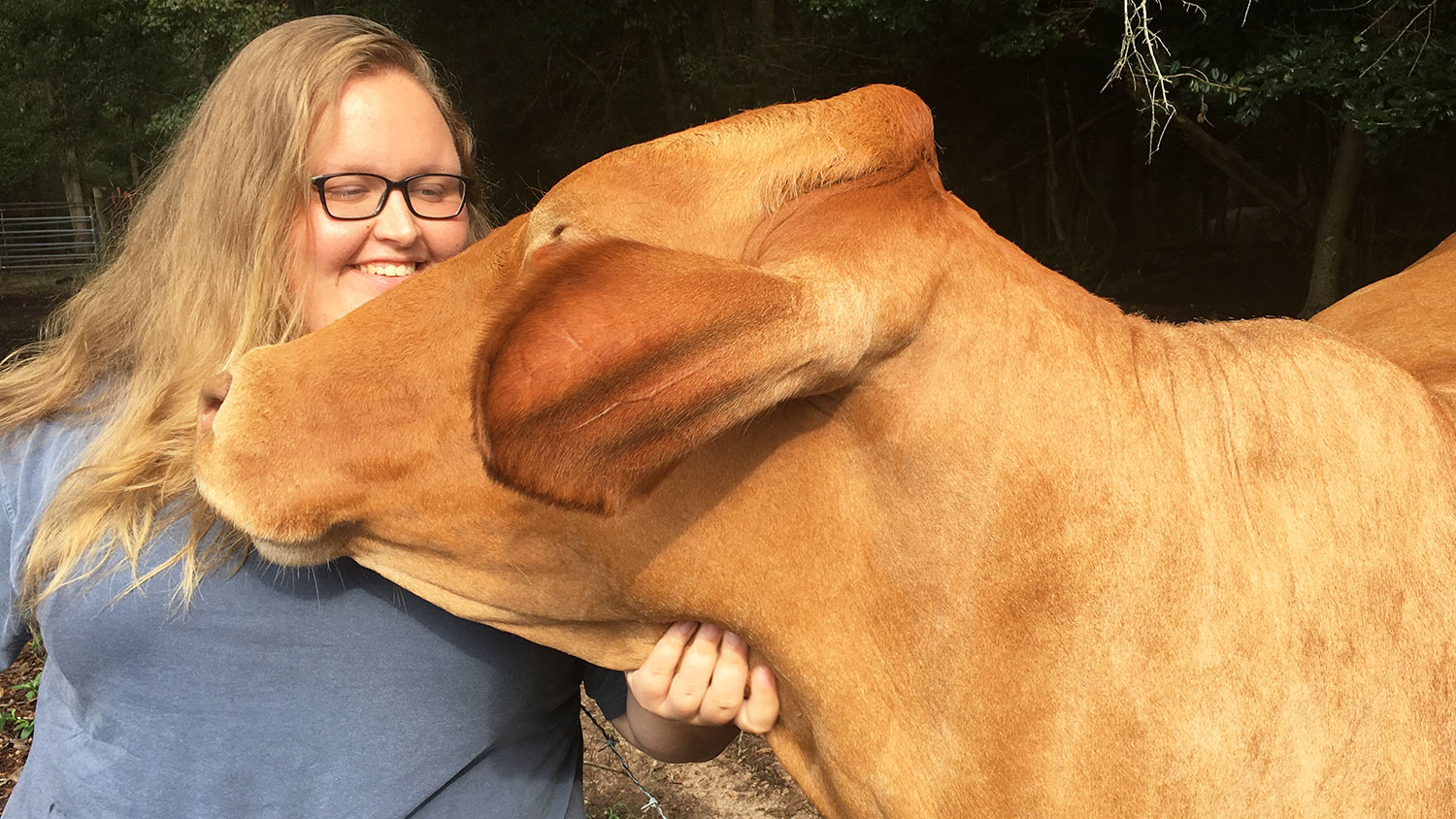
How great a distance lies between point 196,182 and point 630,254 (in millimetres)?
1568

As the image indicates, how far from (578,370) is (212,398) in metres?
0.78

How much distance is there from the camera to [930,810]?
1.71 metres

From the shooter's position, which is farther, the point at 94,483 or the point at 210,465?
the point at 94,483

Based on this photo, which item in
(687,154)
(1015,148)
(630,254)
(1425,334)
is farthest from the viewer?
(1015,148)

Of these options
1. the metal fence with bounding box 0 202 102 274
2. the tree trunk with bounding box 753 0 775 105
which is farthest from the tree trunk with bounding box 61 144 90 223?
the tree trunk with bounding box 753 0 775 105

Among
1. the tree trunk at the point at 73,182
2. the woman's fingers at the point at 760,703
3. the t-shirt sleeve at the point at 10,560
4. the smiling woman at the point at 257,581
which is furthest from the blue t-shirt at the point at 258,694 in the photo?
the tree trunk at the point at 73,182

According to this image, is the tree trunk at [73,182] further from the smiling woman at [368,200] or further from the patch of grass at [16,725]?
the smiling woman at [368,200]

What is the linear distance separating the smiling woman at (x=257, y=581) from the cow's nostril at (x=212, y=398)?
14.6 inches

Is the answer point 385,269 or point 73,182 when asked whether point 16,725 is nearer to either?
point 385,269

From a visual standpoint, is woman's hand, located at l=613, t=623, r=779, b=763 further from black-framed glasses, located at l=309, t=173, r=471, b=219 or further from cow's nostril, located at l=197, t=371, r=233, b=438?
black-framed glasses, located at l=309, t=173, r=471, b=219

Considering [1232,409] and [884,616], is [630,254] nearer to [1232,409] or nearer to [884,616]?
[884,616]

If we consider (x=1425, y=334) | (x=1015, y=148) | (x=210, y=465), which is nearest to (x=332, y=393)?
(x=210, y=465)

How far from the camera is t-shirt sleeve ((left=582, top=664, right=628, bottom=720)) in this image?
255 cm

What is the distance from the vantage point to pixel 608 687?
2.57 meters
